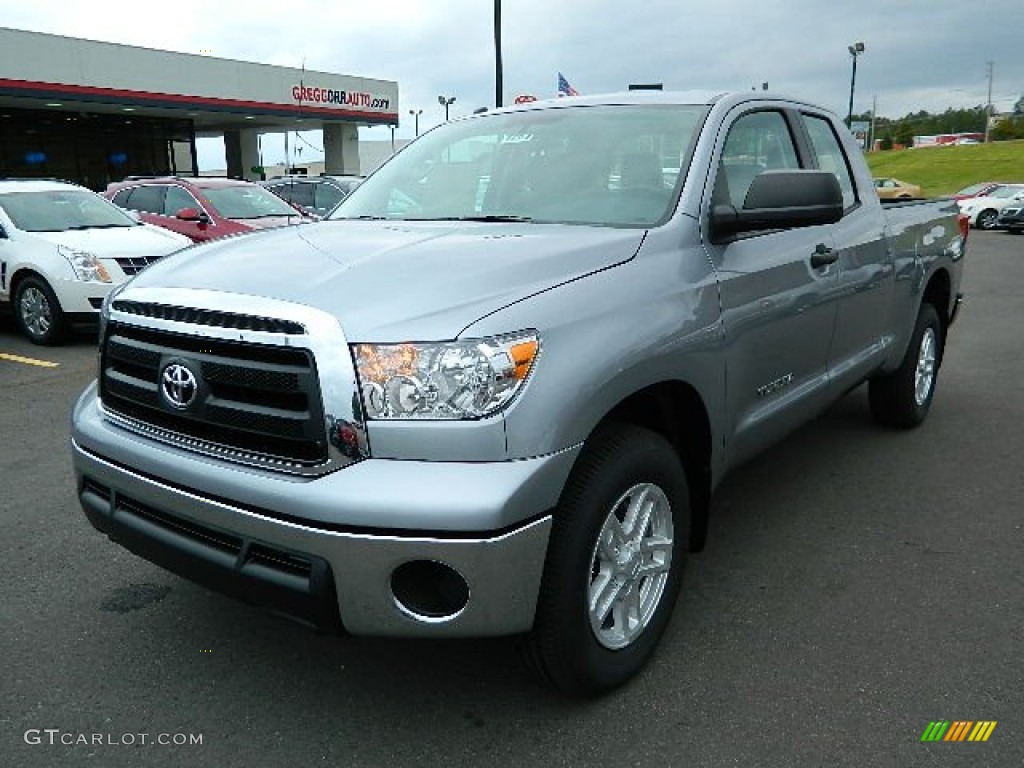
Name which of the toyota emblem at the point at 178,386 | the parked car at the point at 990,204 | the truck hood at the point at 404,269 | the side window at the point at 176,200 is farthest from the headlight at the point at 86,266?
the parked car at the point at 990,204

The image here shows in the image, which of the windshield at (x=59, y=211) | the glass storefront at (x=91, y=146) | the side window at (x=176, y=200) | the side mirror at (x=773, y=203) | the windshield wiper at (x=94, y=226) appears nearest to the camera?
the side mirror at (x=773, y=203)

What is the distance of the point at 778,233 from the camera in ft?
11.3

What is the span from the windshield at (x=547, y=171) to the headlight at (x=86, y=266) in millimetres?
5481

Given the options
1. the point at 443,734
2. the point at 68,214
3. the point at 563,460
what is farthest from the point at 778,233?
the point at 68,214

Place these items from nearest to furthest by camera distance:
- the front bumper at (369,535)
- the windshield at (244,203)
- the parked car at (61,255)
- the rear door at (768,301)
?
the front bumper at (369,535), the rear door at (768,301), the parked car at (61,255), the windshield at (244,203)

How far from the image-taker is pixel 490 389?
2211 mm

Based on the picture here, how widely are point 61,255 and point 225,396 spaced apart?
283 inches

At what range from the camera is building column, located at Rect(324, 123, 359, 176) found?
3856cm

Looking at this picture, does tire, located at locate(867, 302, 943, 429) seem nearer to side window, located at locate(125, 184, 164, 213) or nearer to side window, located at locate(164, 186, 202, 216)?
side window, located at locate(164, 186, 202, 216)

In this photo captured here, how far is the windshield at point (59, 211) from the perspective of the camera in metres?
9.23

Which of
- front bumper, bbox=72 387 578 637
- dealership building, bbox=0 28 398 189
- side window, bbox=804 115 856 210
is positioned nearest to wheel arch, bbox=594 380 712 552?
front bumper, bbox=72 387 578 637
